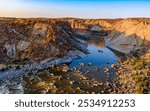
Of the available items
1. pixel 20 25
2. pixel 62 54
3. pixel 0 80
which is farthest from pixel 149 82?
pixel 20 25

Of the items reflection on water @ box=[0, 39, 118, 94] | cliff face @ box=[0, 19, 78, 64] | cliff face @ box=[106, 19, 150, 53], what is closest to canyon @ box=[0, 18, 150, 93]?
cliff face @ box=[0, 19, 78, 64]

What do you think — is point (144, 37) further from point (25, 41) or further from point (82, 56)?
point (25, 41)

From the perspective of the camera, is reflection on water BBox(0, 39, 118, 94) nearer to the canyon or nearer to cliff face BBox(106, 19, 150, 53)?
the canyon

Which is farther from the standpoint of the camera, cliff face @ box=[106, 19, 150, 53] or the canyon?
cliff face @ box=[106, 19, 150, 53]

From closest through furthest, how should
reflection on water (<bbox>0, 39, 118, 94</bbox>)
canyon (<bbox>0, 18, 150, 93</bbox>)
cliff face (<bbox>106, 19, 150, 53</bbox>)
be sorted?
reflection on water (<bbox>0, 39, 118, 94</bbox>) → canyon (<bbox>0, 18, 150, 93</bbox>) → cliff face (<bbox>106, 19, 150, 53</bbox>)

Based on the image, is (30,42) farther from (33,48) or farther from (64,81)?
(64,81)

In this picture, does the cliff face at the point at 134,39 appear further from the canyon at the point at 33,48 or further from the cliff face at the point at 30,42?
the cliff face at the point at 30,42

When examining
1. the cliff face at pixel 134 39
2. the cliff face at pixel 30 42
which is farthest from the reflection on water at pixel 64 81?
the cliff face at pixel 134 39

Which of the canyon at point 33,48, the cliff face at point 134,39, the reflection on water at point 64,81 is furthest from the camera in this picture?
the cliff face at point 134,39

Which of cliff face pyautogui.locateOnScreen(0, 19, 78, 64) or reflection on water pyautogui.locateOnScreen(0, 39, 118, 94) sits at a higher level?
cliff face pyautogui.locateOnScreen(0, 19, 78, 64)
